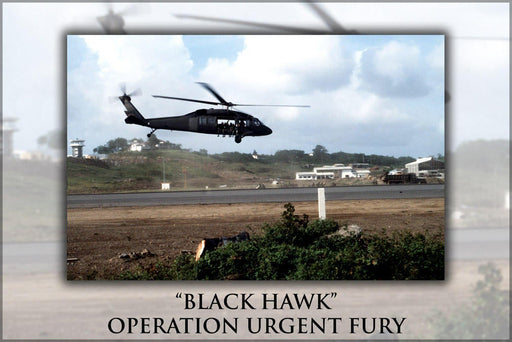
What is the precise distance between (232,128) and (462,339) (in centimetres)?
490

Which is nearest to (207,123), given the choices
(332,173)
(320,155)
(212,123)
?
(212,123)

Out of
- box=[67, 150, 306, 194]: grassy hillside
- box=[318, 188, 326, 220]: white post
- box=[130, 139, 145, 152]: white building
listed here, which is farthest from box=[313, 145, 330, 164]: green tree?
box=[130, 139, 145, 152]: white building

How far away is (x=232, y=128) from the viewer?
9266mm

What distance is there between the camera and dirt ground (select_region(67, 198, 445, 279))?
940cm

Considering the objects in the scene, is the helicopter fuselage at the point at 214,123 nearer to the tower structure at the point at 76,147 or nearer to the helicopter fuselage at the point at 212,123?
the helicopter fuselage at the point at 212,123

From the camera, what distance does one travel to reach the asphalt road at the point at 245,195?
9625 millimetres

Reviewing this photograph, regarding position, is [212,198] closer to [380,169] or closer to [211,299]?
[211,299]

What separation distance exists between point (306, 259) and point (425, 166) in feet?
8.65

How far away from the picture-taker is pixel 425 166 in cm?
941

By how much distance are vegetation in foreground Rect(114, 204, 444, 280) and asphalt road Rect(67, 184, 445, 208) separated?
0.51 metres

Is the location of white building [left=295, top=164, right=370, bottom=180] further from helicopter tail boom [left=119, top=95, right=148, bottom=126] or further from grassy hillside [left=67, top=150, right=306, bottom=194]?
helicopter tail boom [left=119, top=95, right=148, bottom=126]

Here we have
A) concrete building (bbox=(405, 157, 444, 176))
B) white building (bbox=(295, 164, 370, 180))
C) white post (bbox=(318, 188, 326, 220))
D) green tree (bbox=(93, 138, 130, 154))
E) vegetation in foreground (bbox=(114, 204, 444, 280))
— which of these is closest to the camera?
vegetation in foreground (bbox=(114, 204, 444, 280))

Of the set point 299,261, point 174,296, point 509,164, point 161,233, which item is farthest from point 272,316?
point 509,164

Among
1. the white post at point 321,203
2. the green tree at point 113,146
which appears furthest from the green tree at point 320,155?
the green tree at point 113,146
